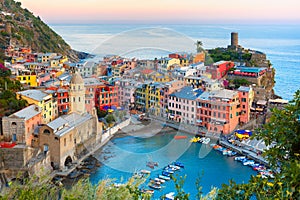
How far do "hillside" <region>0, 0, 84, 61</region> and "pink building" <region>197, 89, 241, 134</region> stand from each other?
38.7 feet

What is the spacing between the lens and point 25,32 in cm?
2411

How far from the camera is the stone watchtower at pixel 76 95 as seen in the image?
11242 mm

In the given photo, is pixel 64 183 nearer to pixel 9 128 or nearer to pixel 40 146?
pixel 40 146

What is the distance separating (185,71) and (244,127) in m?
4.23

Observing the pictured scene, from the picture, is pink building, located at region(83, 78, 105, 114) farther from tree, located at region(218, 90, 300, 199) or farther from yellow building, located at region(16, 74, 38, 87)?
tree, located at region(218, 90, 300, 199)

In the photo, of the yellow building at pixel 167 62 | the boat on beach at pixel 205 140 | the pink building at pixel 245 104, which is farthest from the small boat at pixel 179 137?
the yellow building at pixel 167 62

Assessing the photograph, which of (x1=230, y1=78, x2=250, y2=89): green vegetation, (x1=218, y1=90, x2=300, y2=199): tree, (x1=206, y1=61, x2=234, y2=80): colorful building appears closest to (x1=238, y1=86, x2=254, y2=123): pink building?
(x1=230, y1=78, x2=250, y2=89): green vegetation

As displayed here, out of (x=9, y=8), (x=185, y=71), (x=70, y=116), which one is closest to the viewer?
(x=70, y=116)

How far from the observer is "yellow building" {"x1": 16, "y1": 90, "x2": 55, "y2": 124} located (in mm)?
11281

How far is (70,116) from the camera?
35.6 ft

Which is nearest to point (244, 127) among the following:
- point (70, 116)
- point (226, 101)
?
point (226, 101)

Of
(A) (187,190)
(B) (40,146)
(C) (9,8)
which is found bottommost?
(A) (187,190)

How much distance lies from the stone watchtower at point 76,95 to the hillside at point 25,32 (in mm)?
10424

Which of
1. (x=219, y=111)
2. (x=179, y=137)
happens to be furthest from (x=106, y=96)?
(x=219, y=111)
